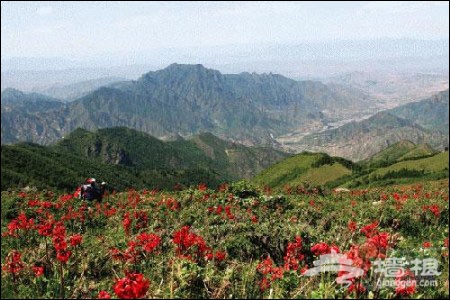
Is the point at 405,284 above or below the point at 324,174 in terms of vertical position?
above

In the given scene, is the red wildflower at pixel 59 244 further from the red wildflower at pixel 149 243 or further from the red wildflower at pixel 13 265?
the red wildflower at pixel 149 243

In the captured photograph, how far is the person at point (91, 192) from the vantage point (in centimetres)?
2323

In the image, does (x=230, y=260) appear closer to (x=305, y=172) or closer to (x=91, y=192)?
(x=91, y=192)

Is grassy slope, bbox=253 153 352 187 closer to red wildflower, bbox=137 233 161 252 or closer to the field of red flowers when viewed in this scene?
the field of red flowers

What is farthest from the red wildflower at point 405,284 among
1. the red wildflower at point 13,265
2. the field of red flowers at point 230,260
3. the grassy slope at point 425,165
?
the grassy slope at point 425,165

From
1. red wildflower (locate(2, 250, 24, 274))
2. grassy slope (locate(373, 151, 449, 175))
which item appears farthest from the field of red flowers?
grassy slope (locate(373, 151, 449, 175))

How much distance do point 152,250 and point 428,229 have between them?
9.84m

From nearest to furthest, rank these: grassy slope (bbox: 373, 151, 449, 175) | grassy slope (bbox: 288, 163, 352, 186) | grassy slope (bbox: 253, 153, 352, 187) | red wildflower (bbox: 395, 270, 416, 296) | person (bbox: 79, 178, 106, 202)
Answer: red wildflower (bbox: 395, 270, 416, 296), person (bbox: 79, 178, 106, 202), grassy slope (bbox: 373, 151, 449, 175), grassy slope (bbox: 288, 163, 352, 186), grassy slope (bbox: 253, 153, 352, 187)

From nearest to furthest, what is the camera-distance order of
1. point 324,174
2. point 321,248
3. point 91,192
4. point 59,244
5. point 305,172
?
point 59,244 → point 321,248 → point 91,192 → point 324,174 → point 305,172

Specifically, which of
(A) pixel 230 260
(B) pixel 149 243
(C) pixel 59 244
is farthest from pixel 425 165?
(C) pixel 59 244

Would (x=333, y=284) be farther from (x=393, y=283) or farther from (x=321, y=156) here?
(x=321, y=156)

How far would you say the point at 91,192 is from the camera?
23594 mm

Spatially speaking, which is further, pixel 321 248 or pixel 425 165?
pixel 425 165

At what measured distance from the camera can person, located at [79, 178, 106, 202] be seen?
76.2ft
